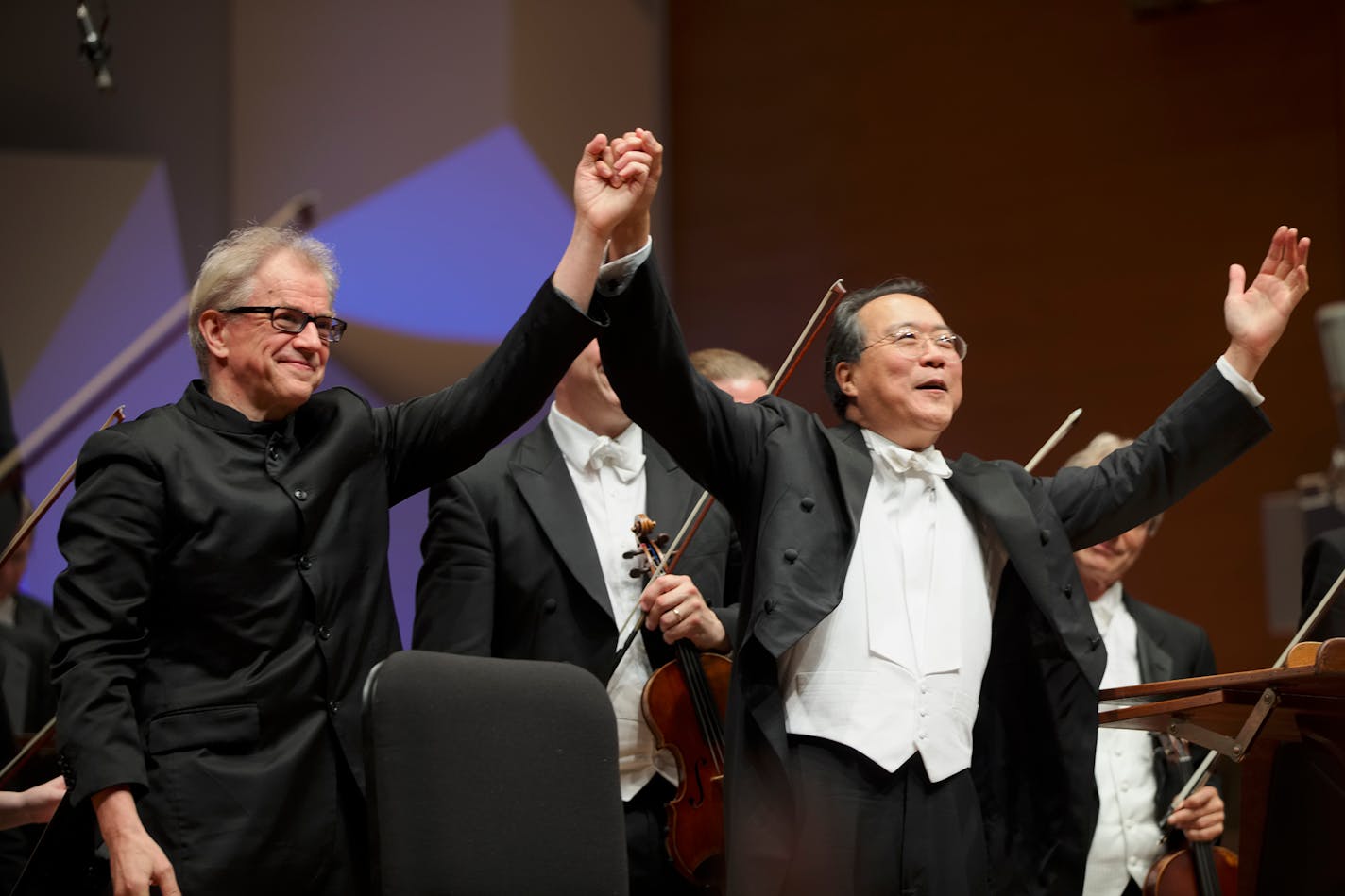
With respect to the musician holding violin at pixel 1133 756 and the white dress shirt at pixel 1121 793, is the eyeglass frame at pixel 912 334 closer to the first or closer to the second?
the musician holding violin at pixel 1133 756

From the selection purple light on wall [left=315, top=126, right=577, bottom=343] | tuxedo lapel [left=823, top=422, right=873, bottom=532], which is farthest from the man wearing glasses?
purple light on wall [left=315, top=126, right=577, bottom=343]

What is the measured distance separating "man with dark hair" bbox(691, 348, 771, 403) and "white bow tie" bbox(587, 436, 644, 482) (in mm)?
337

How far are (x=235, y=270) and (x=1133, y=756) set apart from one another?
183 cm

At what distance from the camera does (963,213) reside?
4.72 meters

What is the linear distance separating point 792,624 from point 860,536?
0.22 metres

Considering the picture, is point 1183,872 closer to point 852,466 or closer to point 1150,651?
point 1150,651

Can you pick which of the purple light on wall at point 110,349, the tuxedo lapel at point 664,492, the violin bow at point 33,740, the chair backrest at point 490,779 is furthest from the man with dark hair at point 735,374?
the purple light on wall at point 110,349

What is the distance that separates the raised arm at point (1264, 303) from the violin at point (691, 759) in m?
0.95

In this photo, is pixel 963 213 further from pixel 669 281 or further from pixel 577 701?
pixel 577 701

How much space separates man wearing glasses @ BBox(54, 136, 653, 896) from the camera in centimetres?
178

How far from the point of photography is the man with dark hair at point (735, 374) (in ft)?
9.41

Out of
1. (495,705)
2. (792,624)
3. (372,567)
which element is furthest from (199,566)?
(792,624)

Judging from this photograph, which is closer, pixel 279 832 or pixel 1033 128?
pixel 279 832

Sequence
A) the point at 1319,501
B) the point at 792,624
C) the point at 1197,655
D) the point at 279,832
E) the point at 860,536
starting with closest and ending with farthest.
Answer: the point at 279,832 → the point at 792,624 → the point at 860,536 → the point at 1197,655 → the point at 1319,501
